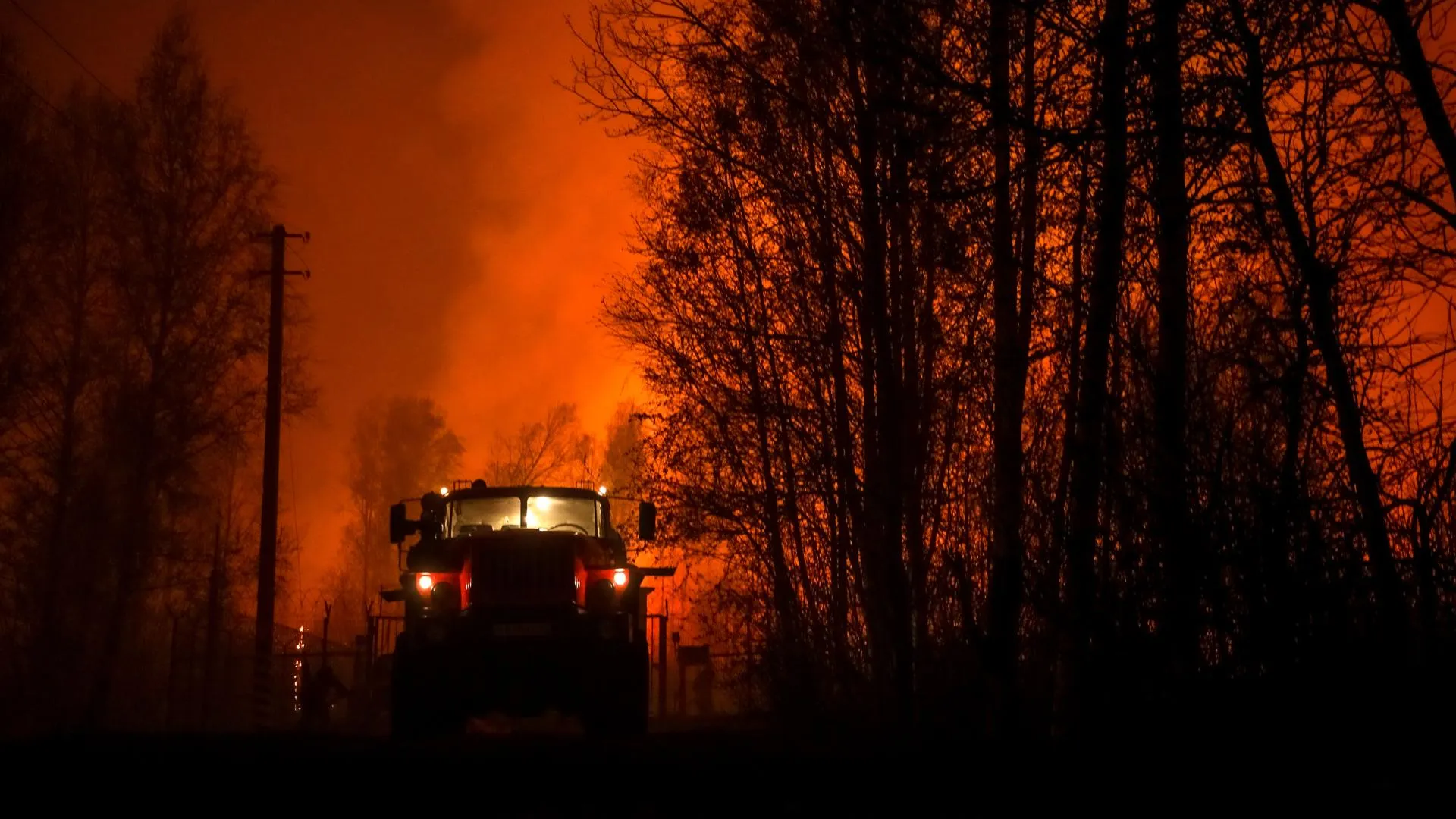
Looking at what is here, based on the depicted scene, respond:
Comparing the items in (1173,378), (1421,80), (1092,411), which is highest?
(1421,80)

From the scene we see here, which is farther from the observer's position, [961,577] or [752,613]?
[752,613]

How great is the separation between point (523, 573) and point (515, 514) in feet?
4.27

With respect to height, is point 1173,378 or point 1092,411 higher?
point 1173,378

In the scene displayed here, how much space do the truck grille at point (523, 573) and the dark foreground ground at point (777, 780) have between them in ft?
13.2

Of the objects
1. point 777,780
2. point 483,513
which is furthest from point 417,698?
point 777,780

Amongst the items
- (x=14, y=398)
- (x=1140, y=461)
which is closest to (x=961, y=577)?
(x=1140, y=461)

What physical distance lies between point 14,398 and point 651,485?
56.1 ft

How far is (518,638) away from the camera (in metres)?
12.7

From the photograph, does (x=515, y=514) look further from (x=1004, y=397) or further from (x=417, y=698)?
(x=1004, y=397)

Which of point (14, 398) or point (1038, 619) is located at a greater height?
point (14, 398)

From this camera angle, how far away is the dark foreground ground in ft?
18.9

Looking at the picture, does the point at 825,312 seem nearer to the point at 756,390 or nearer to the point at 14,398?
the point at 756,390

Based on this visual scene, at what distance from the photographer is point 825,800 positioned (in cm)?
605

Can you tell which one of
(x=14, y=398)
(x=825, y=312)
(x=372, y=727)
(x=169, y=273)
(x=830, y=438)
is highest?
(x=169, y=273)
